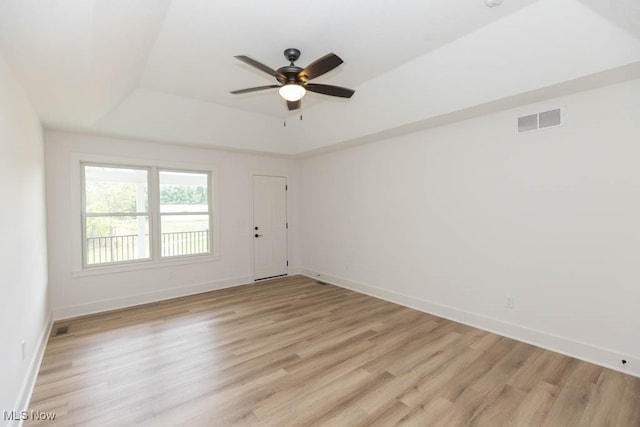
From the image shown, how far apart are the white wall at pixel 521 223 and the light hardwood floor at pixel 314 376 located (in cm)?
36

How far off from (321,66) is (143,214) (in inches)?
147

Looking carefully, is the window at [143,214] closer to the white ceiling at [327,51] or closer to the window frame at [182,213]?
the window frame at [182,213]

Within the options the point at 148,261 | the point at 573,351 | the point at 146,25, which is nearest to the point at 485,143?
the point at 573,351

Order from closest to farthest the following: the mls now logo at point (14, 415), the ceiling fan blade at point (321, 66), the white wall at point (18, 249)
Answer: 1. the mls now logo at point (14, 415)
2. the white wall at point (18, 249)
3. the ceiling fan blade at point (321, 66)

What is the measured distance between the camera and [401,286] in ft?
14.5

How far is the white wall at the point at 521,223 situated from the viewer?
264cm

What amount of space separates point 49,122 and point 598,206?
599 cm

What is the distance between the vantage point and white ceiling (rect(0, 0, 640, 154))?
1.95 metres

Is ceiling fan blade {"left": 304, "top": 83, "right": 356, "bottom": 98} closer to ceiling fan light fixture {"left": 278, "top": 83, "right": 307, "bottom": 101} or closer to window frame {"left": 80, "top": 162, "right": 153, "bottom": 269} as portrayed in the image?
ceiling fan light fixture {"left": 278, "top": 83, "right": 307, "bottom": 101}

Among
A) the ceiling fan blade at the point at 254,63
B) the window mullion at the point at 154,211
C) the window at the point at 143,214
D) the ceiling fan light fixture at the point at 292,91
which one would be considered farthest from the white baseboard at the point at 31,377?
the ceiling fan light fixture at the point at 292,91

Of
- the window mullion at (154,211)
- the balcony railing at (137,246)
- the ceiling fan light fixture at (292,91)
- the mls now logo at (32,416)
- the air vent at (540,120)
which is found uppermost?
the ceiling fan light fixture at (292,91)

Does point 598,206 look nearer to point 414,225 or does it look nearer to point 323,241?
point 414,225

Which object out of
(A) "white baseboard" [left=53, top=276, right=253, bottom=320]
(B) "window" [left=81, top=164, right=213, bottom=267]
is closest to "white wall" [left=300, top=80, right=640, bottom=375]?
(A) "white baseboard" [left=53, top=276, right=253, bottom=320]

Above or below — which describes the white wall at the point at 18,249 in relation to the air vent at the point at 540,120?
below
